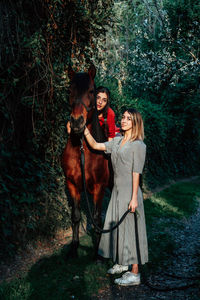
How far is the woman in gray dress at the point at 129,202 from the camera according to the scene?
12.3 feet

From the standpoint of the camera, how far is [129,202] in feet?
12.6

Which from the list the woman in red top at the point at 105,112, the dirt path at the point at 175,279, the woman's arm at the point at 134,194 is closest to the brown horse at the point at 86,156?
the woman in red top at the point at 105,112

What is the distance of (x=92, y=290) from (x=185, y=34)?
12.8m

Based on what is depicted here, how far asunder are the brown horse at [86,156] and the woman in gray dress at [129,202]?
1.83ft

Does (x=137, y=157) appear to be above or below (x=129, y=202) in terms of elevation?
above

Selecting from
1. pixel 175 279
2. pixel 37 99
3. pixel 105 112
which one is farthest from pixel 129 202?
pixel 37 99

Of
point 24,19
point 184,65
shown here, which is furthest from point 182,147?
point 24,19

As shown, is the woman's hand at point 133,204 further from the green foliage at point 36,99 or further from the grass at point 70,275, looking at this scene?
the green foliage at point 36,99

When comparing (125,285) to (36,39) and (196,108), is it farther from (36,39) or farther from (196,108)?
(196,108)

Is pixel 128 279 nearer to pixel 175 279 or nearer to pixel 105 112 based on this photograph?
pixel 175 279

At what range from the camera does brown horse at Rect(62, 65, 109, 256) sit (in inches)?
155

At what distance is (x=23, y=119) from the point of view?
5.16 meters

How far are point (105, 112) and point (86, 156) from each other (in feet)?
3.75

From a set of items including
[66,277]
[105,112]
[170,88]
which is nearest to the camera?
[66,277]
